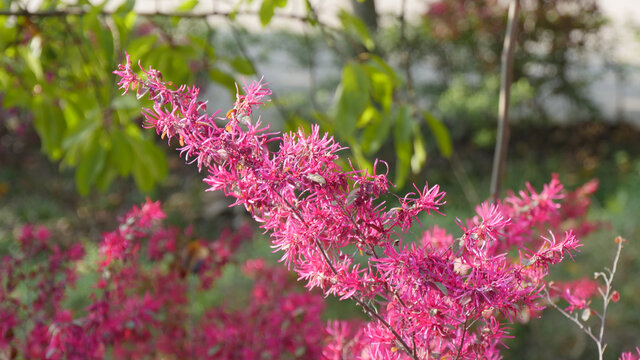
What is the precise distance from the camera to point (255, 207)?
0.61 metres

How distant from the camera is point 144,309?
1231 mm

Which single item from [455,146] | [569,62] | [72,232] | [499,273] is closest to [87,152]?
[499,273]

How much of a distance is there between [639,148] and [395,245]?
5.16m

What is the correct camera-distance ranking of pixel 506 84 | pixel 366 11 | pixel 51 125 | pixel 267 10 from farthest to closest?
1. pixel 366 11
2. pixel 51 125
3. pixel 506 84
4. pixel 267 10

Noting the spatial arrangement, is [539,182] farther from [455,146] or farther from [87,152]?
[87,152]

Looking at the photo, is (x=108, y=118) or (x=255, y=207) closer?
(x=255, y=207)

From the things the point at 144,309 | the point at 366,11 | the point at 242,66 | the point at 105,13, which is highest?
the point at 105,13

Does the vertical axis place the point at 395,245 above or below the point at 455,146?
above

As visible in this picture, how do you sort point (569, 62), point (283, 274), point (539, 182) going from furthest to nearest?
point (569, 62) < point (539, 182) < point (283, 274)

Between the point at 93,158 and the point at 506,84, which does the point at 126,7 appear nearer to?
the point at 93,158

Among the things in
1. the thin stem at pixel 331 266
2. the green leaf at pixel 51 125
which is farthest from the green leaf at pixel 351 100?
the green leaf at pixel 51 125

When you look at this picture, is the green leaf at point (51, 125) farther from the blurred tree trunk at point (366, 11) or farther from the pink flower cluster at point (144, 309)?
the blurred tree trunk at point (366, 11)

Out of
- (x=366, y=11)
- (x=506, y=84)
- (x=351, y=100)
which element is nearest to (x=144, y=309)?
(x=351, y=100)

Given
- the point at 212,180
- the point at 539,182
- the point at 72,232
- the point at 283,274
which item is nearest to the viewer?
the point at 212,180
